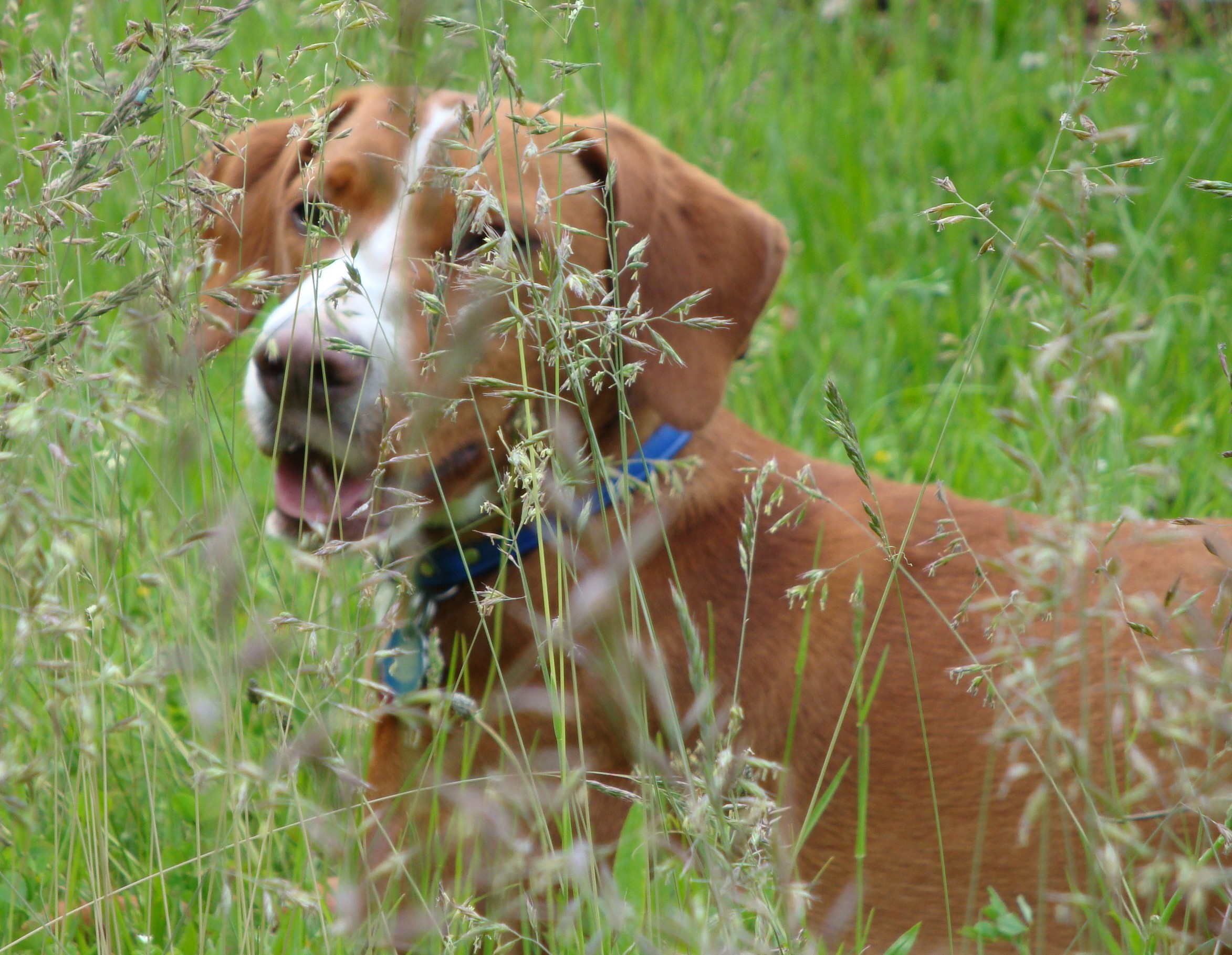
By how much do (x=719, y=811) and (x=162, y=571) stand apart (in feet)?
1.93

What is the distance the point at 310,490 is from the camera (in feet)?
6.24

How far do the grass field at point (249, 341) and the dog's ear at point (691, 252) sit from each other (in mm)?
255

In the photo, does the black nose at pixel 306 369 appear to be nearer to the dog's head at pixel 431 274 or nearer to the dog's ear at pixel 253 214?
the dog's head at pixel 431 274

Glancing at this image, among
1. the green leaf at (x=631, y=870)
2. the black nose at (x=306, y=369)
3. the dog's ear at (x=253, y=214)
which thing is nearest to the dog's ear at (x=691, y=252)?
the black nose at (x=306, y=369)

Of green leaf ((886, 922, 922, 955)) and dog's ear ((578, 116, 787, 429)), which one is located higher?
dog's ear ((578, 116, 787, 429))

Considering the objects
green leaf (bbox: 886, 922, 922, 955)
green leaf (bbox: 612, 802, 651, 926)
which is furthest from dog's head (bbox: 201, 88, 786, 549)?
green leaf (bbox: 886, 922, 922, 955)

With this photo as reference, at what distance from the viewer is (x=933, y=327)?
3545 millimetres

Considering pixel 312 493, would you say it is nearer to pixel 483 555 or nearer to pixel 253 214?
pixel 483 555

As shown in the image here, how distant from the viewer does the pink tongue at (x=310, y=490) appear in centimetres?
177

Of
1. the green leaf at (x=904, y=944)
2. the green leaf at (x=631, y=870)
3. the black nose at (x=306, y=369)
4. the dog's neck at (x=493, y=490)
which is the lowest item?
the green leaf at (x=904, y=944)

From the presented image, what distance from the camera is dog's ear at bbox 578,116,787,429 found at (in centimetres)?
202

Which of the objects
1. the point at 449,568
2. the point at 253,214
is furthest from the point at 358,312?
the point at 253,214

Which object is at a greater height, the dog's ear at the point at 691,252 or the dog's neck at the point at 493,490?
the dog's ear at the point at 691,252

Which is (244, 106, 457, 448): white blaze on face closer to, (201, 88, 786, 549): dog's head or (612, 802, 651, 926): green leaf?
(201, 88, 786, 549): dog's head
